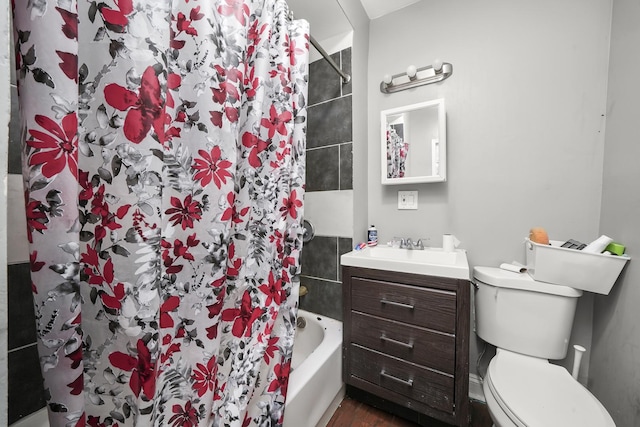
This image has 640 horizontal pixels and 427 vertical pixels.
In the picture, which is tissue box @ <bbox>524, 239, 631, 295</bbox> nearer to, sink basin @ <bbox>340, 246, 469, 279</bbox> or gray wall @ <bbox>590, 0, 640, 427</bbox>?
gray wall @ <bbox>590, 0, 640, 427</bbox>

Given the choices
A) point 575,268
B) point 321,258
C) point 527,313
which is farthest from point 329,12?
point 527,313

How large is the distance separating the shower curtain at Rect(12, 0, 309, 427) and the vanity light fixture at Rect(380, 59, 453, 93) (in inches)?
35.4

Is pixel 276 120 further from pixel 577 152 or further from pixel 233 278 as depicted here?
pixel 577 152

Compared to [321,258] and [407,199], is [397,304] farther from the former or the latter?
[407,199]

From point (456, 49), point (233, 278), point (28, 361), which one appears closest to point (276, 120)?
point (233, 278)

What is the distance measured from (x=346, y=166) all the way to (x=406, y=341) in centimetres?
101

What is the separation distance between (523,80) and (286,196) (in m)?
1.44

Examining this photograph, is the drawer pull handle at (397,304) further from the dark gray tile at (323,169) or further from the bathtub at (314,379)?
the dark gray tile at (323,169)

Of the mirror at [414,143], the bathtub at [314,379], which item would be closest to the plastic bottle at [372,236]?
the mirror at [414,143]

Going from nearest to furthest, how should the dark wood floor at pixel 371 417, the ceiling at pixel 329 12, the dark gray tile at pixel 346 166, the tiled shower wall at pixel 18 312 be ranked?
the tiled shower wall at pixel 18 312 < the dark wood floor at pixel 371 417 < the ceiling at pixel 329 12 < the dark gray tile at pixel 346 166

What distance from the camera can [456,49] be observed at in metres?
1.44

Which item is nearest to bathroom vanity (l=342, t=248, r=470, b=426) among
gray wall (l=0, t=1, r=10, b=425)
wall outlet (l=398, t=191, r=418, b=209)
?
wall outlet (l=398, t=191, r=418, b=209)

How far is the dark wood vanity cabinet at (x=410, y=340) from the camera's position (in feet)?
3.44

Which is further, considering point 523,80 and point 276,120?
point 523,80
